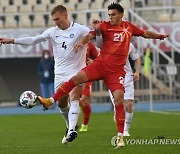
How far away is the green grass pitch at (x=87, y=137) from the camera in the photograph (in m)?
11.0

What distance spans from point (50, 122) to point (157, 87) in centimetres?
1275

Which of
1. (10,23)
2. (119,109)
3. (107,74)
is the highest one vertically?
(107,74)

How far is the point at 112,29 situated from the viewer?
1165 cm

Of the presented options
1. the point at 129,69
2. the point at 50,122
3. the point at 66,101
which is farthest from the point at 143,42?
the point at 66,101

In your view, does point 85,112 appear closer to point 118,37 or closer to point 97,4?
point 118,37

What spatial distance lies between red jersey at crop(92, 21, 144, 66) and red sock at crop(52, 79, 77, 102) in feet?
2.03

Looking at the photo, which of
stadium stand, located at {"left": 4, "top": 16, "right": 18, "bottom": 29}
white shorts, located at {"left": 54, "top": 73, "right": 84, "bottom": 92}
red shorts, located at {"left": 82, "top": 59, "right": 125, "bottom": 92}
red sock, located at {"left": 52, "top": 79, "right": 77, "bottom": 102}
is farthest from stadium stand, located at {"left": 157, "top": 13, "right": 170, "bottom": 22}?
red sock, located at {"left": 52, "top": 79, "right": 77, "bottom": 102}

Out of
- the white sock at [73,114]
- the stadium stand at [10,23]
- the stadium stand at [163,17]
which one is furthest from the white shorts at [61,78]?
the stadium stand at [10,23]

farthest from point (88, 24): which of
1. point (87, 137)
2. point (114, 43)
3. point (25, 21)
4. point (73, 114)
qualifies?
point (114, 43)

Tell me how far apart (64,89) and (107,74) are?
2.31 feet

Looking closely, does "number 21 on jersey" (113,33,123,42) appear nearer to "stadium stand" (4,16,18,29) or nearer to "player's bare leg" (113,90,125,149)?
"player's bare leg" (113,90,125,149)

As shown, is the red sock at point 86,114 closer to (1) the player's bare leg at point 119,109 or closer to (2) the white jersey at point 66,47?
(2) the white jersey at point 66,47

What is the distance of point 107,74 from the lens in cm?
1161

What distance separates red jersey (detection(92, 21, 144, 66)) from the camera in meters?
11.6
